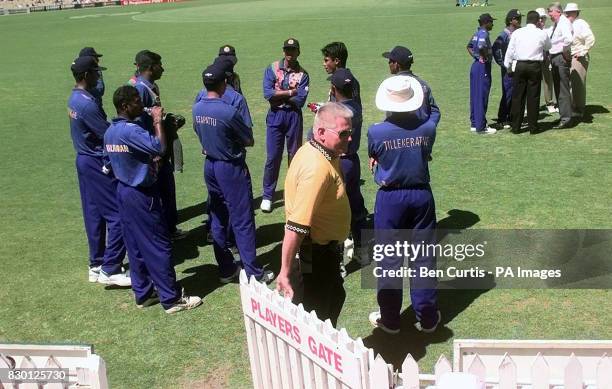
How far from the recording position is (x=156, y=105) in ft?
24.0

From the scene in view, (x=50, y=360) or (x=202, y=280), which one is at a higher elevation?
(x=50, y=360)

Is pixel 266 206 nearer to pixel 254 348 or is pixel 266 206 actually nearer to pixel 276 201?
pixel 276 201

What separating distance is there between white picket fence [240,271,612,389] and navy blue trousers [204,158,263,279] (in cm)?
230

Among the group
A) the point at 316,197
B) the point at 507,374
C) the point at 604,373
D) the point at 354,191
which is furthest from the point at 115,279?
the point at 604,373

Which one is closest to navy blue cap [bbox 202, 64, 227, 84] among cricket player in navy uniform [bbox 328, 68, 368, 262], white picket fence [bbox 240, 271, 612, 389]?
cricket player in navy uniform [bbox 328, 68, 368, 262]

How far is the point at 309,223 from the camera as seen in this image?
4.42 metres

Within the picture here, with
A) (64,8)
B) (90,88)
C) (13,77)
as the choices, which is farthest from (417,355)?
(64,8)

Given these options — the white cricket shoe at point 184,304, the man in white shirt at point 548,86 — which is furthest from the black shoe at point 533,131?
the white cricket shoe at point 184,304

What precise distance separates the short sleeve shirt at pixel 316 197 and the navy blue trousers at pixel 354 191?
8.43 feet

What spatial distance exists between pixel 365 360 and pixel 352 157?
402cm

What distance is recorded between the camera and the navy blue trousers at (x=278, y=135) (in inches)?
354

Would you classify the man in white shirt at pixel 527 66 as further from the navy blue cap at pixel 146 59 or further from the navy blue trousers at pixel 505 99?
the navy blue cap at pixel 146 59

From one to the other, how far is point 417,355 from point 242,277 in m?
1.99

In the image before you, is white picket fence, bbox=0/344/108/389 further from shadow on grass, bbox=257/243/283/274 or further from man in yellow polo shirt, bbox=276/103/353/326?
shadow on grass, bbox=257/243/283/274
